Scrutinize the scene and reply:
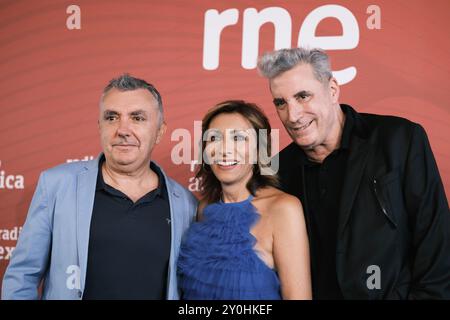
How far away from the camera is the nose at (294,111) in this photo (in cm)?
202

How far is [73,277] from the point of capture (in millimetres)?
1881

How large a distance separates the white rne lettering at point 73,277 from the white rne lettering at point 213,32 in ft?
5.00

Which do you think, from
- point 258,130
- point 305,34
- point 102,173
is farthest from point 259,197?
point 305,34

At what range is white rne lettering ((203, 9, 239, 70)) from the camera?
2.92m

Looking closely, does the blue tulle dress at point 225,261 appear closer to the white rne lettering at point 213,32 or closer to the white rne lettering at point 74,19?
the white rne lettering at point 213,32

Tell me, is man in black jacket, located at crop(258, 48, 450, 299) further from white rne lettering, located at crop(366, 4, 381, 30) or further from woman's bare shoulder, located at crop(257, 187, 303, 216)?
white rne lettering, located at crop(366, 4, 381, 30)

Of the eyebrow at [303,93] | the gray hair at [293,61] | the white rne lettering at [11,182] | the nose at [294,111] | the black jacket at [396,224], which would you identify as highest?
the gray hair at [293,61]

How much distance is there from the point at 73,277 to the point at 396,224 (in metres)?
1.28

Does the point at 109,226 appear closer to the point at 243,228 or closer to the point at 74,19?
the point at 243,228

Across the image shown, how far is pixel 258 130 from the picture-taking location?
6.69 feet

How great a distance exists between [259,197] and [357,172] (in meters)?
0.41

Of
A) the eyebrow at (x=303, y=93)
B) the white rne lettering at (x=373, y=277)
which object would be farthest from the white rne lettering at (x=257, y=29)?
the white rne lettering at (x=373, y=277)

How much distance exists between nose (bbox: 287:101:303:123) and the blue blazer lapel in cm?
86

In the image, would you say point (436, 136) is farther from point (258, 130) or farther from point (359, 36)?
point (258, 130)
